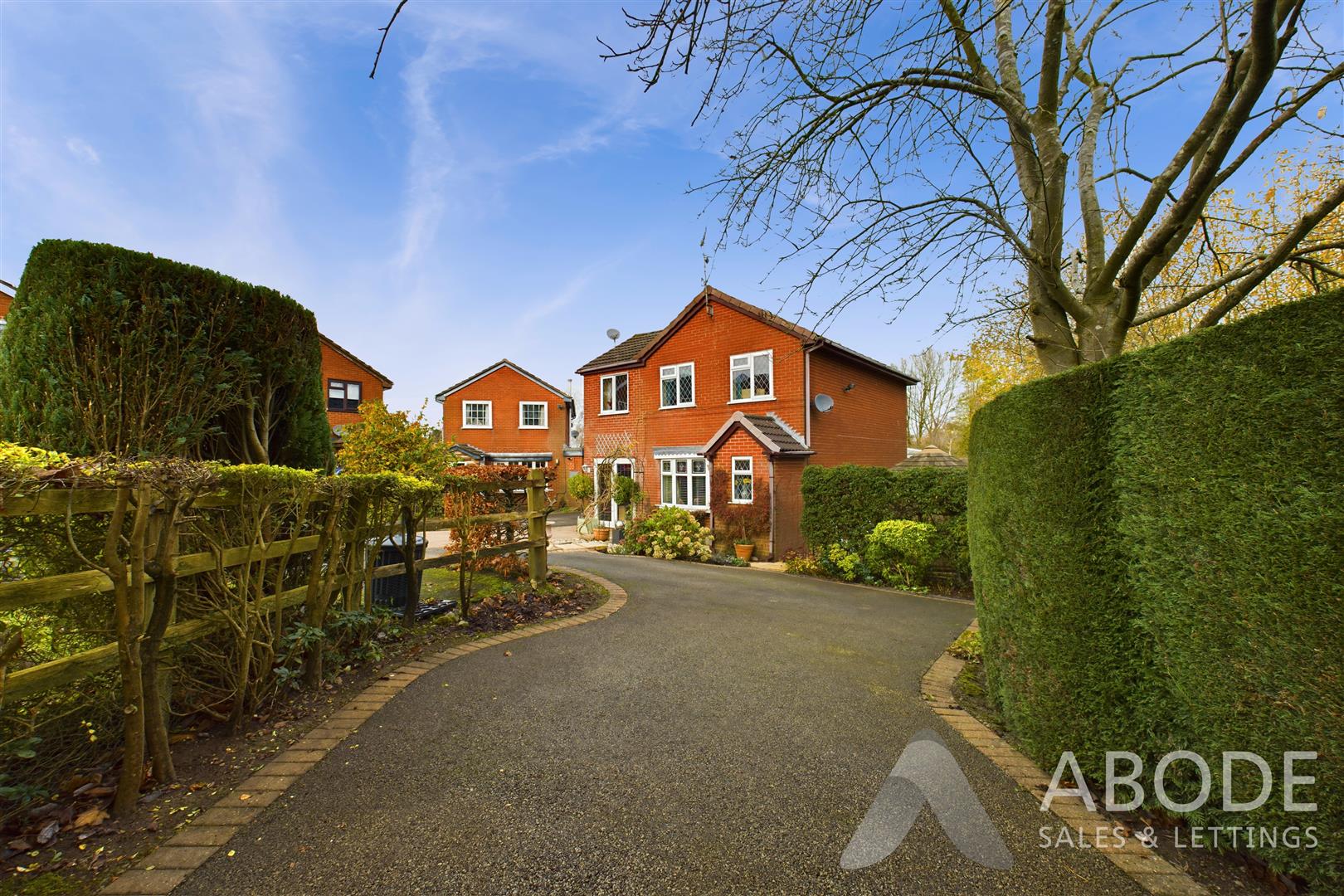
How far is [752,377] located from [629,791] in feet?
49.3

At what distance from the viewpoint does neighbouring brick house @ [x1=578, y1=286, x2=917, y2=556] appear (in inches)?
587

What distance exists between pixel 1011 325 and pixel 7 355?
10.8 m

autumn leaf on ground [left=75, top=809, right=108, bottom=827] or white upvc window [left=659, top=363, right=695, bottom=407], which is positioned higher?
white upvc window [left=659, top=363, right=695, bottom=407]

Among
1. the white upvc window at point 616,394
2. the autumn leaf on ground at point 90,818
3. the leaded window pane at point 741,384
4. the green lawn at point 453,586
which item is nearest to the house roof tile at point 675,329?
the white upvc window at point 616,394

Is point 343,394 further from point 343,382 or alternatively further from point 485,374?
point 485,374

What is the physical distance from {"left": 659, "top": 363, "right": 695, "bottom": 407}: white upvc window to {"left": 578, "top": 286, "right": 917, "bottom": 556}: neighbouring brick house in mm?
35

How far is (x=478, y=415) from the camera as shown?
31609mm

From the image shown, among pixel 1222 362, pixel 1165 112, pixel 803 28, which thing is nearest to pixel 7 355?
pixel 803 28

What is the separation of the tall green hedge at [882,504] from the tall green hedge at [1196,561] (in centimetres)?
677

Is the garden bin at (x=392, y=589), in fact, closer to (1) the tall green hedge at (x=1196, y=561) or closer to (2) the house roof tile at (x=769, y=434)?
(1) the tall green hedge at (x=1196, y=561)

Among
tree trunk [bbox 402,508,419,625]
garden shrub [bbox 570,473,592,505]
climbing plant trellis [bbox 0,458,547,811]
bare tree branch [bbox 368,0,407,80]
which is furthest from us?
garden shrub [bbox 570,473,592,505]

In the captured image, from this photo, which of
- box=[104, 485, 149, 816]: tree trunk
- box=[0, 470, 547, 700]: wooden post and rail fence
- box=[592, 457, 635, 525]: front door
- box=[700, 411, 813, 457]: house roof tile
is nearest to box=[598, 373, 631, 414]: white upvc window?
box=[592, 457, 635, 525]: front door

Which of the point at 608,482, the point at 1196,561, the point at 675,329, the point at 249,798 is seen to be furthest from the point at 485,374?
the point at 1196,561

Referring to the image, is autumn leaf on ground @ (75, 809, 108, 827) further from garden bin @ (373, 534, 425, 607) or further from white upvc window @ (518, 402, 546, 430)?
white upvc window @ (518, 402, 546, 430)
